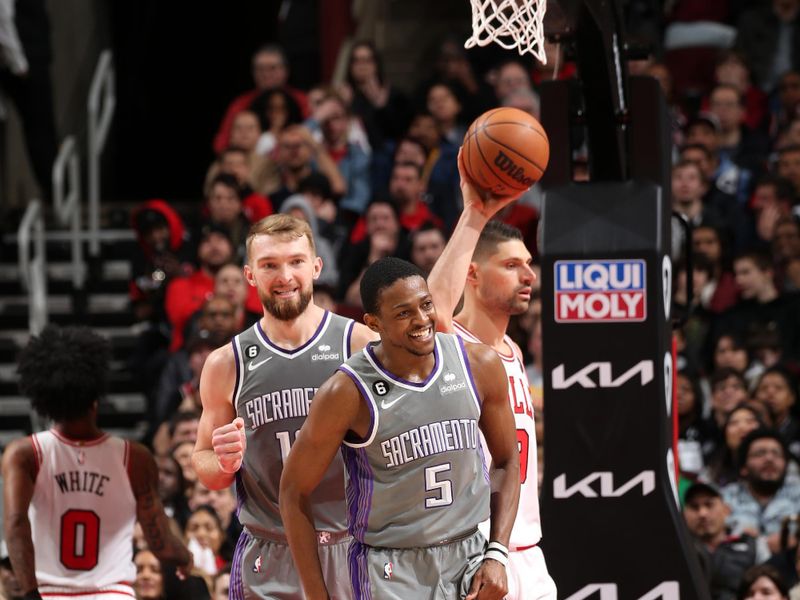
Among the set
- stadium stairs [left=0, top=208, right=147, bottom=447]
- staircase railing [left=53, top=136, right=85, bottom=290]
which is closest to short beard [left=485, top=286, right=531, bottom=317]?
stadium stairs [left=0, top=208, right=147, bottom=447]

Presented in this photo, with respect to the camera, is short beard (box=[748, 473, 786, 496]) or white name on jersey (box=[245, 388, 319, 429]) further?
short beard (box=[748, 473, 786, 496])

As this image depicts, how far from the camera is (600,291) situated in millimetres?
6539

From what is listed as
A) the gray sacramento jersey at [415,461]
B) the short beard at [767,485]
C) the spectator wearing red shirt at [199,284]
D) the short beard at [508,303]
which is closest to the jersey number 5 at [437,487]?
the gray sacramento jersey at [415,461]

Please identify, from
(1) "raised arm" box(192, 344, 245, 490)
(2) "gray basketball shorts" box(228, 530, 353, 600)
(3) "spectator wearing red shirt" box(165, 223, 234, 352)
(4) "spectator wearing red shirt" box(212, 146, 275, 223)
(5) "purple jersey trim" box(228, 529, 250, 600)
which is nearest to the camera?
(1) "raised arm" box(192, 344, 245, 490)

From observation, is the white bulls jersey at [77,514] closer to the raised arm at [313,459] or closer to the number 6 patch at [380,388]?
the raised arm at [313,459]

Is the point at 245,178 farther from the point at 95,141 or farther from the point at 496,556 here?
the point at 496,556

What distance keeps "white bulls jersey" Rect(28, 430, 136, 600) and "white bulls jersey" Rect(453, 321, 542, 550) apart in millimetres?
1664

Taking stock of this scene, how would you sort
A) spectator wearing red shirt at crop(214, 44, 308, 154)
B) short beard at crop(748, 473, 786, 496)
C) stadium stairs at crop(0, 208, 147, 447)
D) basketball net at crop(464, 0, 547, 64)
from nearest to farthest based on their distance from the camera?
basketball net at crop(464, 0, 547, 64) < short beard at crop(748, 473, 786, 496) < stadium stairs at crop(0, 208, 147, 447) < spectator wearing red shirt at crop(214, 44, 308, 154)

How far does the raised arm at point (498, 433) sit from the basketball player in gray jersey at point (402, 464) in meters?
0.04

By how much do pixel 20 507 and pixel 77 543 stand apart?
34cm

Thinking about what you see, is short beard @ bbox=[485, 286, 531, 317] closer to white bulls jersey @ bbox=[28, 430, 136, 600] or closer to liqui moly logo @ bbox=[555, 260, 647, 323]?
liqui moly logo @ bbox=[555, 260, 647, 323]

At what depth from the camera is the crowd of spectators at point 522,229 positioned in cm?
890

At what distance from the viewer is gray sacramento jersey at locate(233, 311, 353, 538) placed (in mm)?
5867

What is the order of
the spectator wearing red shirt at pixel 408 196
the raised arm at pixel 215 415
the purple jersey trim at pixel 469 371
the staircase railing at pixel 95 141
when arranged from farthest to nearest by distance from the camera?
the staircase railing at pixel 95 141 < the spectator wearing red shirt at pixel 408 196 < the raised arm at pixel 215 415 < the purple jersey trim at pixel 469 371
